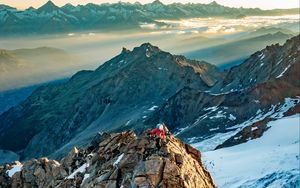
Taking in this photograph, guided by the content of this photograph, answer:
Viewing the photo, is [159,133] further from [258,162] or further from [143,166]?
[258,162]

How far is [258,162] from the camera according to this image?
2623 inches

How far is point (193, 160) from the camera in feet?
123

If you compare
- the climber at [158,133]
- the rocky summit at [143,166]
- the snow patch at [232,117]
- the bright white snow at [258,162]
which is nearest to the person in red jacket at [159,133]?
the climber at [158,133]

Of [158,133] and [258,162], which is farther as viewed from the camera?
[258,162]

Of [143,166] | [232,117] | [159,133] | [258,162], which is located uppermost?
[159,133]

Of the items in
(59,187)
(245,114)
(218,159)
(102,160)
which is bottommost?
(245,114)

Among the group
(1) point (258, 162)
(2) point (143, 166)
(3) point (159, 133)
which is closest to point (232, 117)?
(1) point (258, 162)

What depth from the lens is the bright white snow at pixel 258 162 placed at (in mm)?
60281

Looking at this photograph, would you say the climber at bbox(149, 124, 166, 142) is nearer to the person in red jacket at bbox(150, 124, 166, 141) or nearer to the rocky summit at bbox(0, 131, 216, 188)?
the person in red jacket at bbox(150, 124, 166, 141)

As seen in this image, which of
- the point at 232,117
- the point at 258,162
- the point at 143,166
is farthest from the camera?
the point at 232,117

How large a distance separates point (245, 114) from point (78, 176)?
131 metres

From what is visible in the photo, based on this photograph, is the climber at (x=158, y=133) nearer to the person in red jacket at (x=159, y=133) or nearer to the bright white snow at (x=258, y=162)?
the person in red jacket at (x=159, y=133)

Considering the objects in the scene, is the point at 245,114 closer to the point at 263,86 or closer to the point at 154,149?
the point at 263,86

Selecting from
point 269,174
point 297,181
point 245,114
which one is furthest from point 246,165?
point 245,114
